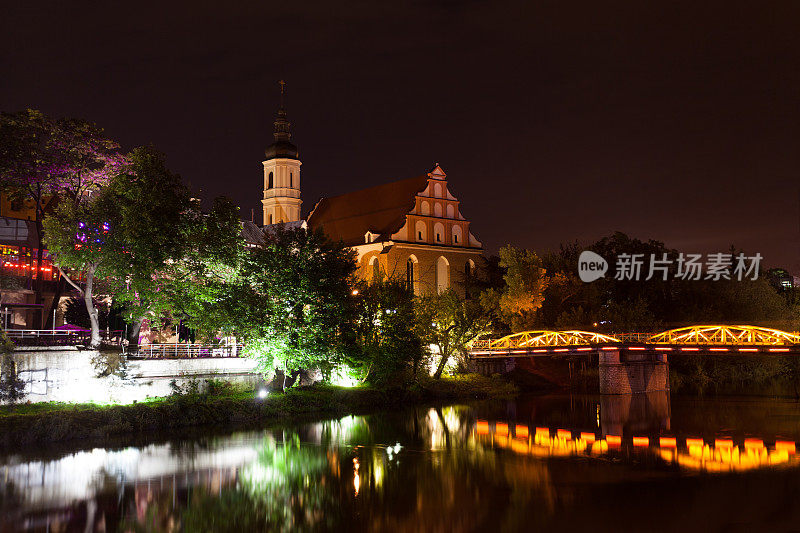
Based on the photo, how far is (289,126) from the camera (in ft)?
280

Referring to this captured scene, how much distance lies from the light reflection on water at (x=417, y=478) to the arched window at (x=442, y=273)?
35357 millimetres

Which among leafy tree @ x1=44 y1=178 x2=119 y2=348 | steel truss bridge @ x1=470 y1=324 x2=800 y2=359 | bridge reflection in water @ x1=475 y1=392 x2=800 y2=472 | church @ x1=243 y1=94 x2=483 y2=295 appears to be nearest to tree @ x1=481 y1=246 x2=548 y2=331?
steel truss bridge @ x1=470 y1=324 x2=800 y2=359

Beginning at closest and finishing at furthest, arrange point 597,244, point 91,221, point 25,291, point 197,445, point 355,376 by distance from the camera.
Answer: point 197,445 → point 91,221 → point 25,291 → point 355,376 → point 597,244

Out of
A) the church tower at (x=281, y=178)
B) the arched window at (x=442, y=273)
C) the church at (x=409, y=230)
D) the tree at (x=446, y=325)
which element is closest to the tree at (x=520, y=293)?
the tree at (x=446, y=325)

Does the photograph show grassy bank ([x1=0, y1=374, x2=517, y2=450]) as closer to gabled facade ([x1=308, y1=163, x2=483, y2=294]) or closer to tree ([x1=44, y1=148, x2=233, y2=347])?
tree ([x1=44, y1=148, x2=233, y2=347])

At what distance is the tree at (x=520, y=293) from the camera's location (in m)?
64.3

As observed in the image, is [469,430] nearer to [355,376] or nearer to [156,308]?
[355,376]

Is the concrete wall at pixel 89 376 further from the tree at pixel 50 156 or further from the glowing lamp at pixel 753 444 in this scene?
the glowing lamp at pixel 753 444

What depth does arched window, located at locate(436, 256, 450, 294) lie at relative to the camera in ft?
245

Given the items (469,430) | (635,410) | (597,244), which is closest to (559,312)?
(597,244)

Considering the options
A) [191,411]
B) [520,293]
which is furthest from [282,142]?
[191,411]

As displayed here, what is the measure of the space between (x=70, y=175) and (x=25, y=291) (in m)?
9.31

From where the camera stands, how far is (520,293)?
64312 mm

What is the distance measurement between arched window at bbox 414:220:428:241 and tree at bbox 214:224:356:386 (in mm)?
27584
